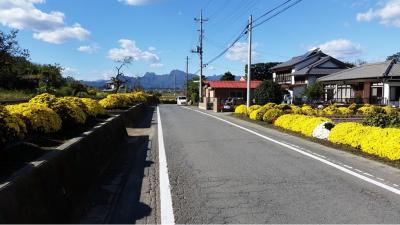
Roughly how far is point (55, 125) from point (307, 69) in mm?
61019

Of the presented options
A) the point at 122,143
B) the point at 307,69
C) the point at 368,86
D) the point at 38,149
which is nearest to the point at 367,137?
the point at 122,143

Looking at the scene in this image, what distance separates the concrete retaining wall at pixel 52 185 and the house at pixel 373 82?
35.8m

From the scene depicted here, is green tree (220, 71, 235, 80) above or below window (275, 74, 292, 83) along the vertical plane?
above

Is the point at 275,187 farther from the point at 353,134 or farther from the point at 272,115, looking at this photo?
the point at 272,115

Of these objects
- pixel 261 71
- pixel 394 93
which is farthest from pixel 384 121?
pixel 261 71

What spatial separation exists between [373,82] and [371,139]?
34205 millimetres

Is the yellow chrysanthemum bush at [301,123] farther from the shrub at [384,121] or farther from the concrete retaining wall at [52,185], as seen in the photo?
the concrete retaining wall at [52,185]

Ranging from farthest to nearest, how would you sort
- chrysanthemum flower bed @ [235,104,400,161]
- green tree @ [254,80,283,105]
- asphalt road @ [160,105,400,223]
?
green tree @ [254,80,283,105] < chrysanthemum flower bed @ [235,104,400,161] < asphalt road @ [160,105,400,223]

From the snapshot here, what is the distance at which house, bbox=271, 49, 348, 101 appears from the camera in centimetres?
6719

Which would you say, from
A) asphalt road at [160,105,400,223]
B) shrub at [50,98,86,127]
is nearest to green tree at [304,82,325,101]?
asphalt road at [160,105,400,223]

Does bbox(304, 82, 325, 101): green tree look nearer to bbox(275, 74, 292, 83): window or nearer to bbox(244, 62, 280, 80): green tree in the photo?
bbox(275, 74, 292, 83): window

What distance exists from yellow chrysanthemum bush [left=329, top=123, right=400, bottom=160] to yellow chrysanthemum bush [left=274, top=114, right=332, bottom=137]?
224 cm

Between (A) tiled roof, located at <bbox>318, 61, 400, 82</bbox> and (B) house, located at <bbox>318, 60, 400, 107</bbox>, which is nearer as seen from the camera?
(A) tiled roof, located at <bbox>318, 61, 400, 82</bbox>

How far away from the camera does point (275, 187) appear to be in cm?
831
